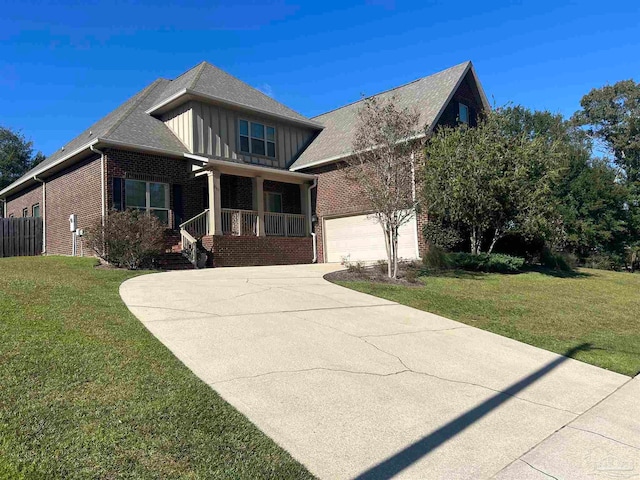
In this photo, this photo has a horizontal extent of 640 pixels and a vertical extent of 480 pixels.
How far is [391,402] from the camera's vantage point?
13.9 feet

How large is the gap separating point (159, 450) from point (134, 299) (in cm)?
512

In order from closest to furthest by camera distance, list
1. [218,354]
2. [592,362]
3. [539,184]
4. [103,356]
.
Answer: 1. [103,356]
2. [218,354]
3. [592,362]
4. [539,184]

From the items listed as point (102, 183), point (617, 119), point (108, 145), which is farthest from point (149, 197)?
point (617, 119)

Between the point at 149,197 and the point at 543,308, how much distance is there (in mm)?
12593

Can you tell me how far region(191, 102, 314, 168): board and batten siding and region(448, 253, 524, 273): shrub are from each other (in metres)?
9.38

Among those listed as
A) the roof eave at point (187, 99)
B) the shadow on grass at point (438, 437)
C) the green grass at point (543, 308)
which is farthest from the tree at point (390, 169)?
the roof eave at point (187, 99)

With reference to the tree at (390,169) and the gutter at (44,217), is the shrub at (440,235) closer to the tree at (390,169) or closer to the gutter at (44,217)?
the tree at (390,169)

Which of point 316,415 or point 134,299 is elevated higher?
point 134,299

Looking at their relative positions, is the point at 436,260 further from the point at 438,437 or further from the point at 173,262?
the point at 438,437

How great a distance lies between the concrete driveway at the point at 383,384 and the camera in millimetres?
3332

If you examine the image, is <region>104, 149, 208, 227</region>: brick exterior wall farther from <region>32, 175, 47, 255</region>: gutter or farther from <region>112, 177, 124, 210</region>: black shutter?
<region>32, 175, 47, 255</region>: gutter

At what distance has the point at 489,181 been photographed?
1422cm

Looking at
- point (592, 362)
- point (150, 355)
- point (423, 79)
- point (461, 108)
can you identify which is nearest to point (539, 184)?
point (461, 108)

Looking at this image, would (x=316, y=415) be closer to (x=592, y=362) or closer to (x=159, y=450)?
(x=159, y=450)
